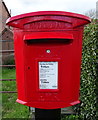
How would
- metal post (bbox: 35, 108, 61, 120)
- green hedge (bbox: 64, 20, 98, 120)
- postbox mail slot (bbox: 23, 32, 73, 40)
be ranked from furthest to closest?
1. green hedge (bbox: 64, 20, 98, 120)
2. metal post (bbox: 35, 108, 61, 120)
3. postbox mail slot (bbox: 23, 32, 73, 40)

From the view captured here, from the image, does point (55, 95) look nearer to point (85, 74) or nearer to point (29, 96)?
point (29, 96)

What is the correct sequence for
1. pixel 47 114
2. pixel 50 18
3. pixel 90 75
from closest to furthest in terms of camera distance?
pixel 50 18
pixel 47 114
pixel 90 75

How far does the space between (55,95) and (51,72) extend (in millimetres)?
247

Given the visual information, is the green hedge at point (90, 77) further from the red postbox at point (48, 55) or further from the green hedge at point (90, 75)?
the red postbox at point (48, 55)

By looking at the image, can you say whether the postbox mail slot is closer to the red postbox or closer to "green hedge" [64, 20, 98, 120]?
the red postbox

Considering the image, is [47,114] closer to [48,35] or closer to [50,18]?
[48,35]

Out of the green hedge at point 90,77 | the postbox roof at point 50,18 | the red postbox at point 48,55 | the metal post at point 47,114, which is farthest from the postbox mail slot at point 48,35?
the metal post at point 47,114

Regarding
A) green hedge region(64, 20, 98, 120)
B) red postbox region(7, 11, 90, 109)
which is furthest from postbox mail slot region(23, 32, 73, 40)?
green hedge region(64, 20, 98, 120)

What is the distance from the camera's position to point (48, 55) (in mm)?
1826

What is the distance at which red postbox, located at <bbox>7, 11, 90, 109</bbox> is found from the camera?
1794mm

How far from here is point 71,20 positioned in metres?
1.80

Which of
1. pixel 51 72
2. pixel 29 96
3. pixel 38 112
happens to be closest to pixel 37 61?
pixel 51 72

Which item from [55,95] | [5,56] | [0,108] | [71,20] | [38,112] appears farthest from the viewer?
[5,56]

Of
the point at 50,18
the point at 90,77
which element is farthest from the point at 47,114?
the point at 50,18
